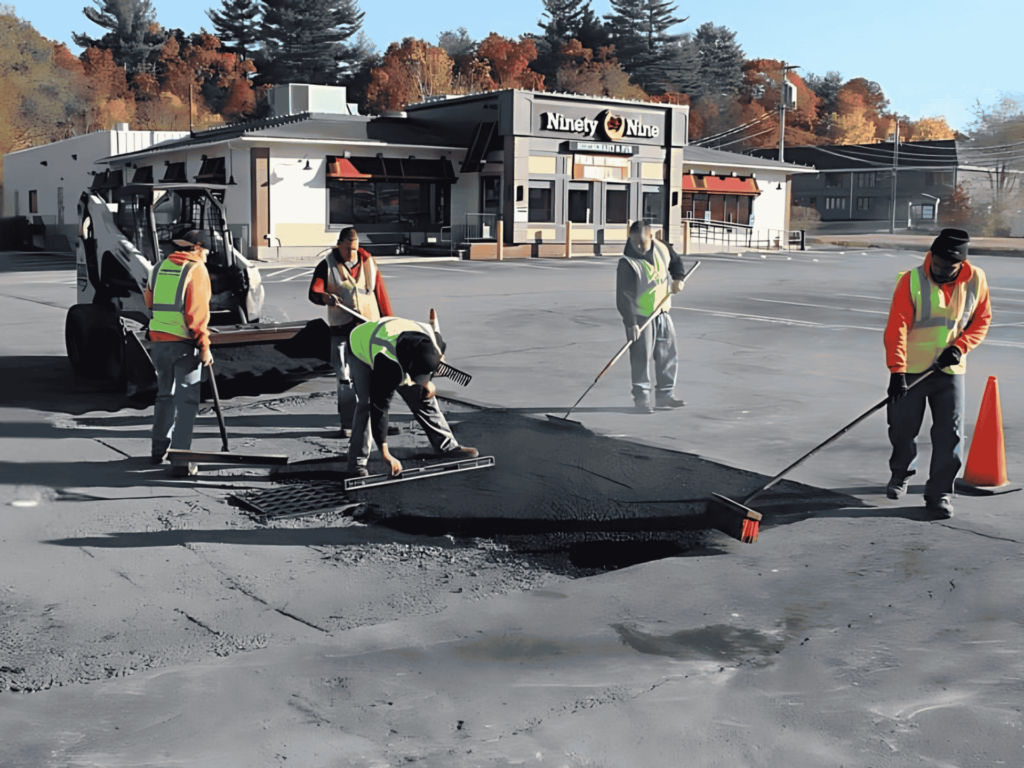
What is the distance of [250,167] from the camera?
38.7 meters

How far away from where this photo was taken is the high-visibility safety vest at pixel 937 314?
7.35 metres

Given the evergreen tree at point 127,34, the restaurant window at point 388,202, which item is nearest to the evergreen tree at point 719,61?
→ the evergreen tree at point 127,34

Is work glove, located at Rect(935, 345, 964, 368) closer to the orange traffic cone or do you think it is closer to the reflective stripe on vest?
the orange traffic cone

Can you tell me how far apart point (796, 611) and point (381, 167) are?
37860mm

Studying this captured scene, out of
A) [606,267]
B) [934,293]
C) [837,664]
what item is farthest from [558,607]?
[606,267]

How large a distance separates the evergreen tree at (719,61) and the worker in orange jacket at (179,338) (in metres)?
102

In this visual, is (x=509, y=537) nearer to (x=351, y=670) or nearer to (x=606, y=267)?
(x=351, y=670)

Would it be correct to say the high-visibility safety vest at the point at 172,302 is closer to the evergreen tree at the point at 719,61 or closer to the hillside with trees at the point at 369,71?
the hillside with trees at the point at 369,71

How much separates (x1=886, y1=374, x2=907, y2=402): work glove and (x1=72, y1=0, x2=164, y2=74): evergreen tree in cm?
9944

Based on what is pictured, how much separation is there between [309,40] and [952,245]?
87771mm

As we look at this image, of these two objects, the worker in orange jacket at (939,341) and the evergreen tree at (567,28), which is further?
the evergreen tree at (567,28)

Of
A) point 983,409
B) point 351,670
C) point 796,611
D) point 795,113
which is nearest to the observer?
point 351,670

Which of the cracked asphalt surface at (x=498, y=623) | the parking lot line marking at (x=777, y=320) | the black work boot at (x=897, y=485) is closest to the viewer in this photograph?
the cracked asphalt surface at (x=498, y=623)

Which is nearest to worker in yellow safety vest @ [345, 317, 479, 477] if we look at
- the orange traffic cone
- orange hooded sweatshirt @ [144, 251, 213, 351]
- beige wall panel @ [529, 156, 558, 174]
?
orange hooded sweatshirt @ [144, 251, 213, 351]
